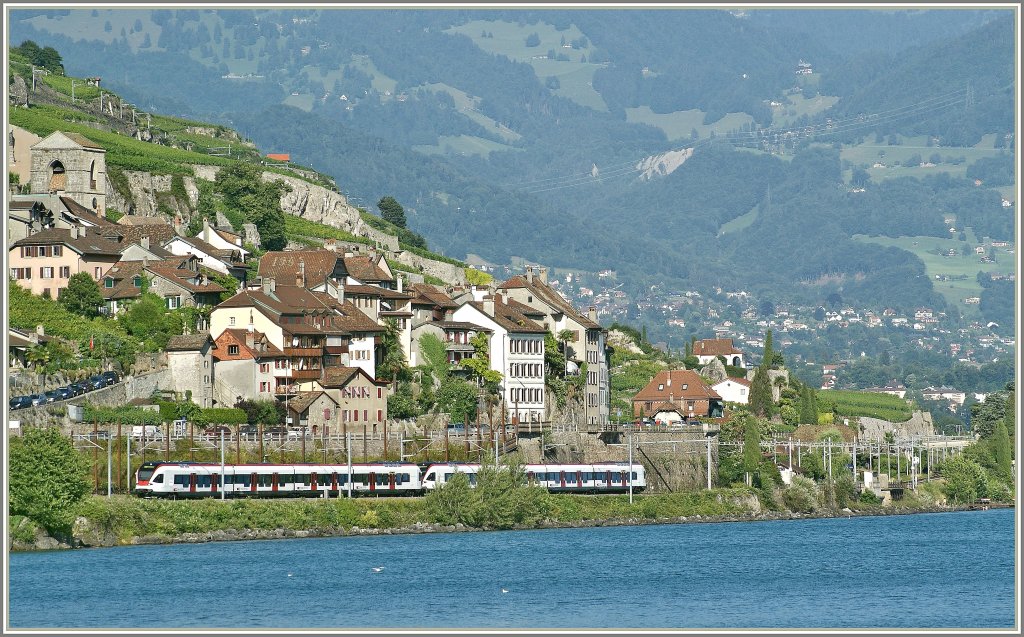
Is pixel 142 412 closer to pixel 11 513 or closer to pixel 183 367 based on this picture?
pixel 183 367

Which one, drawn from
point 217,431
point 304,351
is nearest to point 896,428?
point 304,351

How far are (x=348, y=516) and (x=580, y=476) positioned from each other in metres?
16.7

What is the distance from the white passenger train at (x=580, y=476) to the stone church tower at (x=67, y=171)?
40.7 meters

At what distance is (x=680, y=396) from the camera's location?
144125 mm

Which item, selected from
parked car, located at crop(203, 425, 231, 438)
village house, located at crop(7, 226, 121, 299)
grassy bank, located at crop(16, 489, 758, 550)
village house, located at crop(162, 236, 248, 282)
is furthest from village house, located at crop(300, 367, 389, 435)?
village house, located at crop(7, 226, 121, 299)

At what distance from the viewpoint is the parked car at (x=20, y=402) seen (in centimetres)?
8669

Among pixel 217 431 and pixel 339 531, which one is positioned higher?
pixel 217 431

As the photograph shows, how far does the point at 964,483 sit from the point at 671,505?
33.3 meters

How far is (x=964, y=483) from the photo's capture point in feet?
415

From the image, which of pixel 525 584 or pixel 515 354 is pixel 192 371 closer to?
pixel 515 354

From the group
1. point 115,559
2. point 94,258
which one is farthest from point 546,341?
point 115,559

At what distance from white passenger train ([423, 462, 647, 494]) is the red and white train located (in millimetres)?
46

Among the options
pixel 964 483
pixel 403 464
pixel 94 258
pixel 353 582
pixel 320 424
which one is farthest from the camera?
pixel 964 483

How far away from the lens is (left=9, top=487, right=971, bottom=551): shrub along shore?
77.7 m
